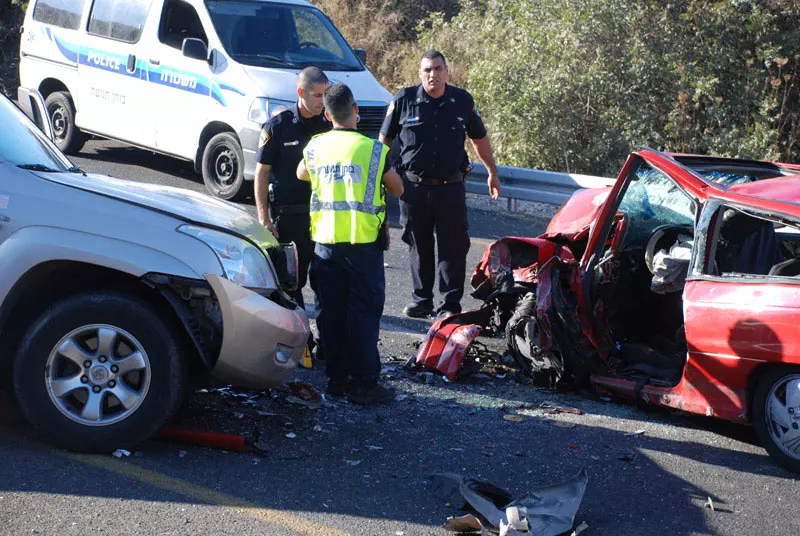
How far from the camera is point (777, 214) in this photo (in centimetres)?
497

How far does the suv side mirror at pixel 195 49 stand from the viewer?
1059cm

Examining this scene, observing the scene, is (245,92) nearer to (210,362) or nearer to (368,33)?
(210,362)

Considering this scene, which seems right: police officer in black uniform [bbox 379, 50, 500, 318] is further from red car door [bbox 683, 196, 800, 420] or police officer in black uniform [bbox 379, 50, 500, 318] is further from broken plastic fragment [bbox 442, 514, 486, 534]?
broken plastic fragment [bbox 442, 514, 486, 534]

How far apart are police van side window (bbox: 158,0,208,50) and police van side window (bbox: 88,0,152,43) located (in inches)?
11.4

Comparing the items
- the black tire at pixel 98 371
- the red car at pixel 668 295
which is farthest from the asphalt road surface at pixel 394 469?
the red car at pixel 668 295

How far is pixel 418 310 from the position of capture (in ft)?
25.3

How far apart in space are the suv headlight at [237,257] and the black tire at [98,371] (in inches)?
15.3

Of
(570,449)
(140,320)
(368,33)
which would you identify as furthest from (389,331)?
(368,33)

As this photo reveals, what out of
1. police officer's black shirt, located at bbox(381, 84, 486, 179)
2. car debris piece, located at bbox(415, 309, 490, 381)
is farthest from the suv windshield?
police officer's black shirt, located at bbox(381, 84, 486, 179)

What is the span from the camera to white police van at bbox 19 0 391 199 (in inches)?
415

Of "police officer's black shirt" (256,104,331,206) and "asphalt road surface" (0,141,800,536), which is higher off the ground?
"police officer's black shirt" (256,104,331,206)

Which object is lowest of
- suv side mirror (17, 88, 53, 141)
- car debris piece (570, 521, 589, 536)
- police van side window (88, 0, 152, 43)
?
car debris piece (570, 521, 589, 536)

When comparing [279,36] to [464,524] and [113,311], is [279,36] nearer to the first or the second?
[113,311]

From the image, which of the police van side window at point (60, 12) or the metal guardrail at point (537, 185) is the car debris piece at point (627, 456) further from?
the police van side window at point (60, 12)
